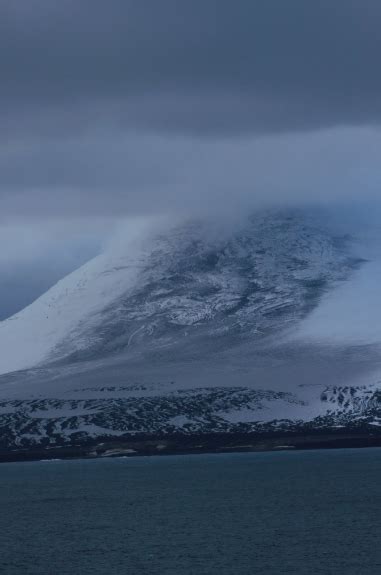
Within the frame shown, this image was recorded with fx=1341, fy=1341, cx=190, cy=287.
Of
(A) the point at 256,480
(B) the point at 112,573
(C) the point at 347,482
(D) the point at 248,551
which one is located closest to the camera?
(B) the point at 112,573

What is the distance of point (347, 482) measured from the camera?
545 ft

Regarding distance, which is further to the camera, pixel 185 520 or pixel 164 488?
pixel 164 488

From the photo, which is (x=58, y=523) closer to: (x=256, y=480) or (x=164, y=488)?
(x=164, y=488)

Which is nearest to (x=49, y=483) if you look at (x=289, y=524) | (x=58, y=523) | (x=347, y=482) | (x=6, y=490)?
(x=6, y=490)

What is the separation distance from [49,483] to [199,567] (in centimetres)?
9896

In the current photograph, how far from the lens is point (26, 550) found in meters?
106

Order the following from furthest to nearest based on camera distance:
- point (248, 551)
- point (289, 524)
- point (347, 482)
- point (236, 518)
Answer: point (347, 482)
point (236, 518)
point (289, 524)
point (248, 551)

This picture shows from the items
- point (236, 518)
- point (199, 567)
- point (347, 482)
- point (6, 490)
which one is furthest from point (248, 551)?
point (6, 490)

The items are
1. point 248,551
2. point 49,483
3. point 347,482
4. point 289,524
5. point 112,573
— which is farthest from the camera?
point 49,483

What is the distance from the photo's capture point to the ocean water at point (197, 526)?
95.0m

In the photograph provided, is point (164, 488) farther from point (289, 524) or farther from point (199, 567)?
point (199, 567)

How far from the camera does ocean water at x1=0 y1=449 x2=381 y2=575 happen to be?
312 ft

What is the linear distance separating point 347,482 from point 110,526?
51064 mm

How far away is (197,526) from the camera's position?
119750 mm
